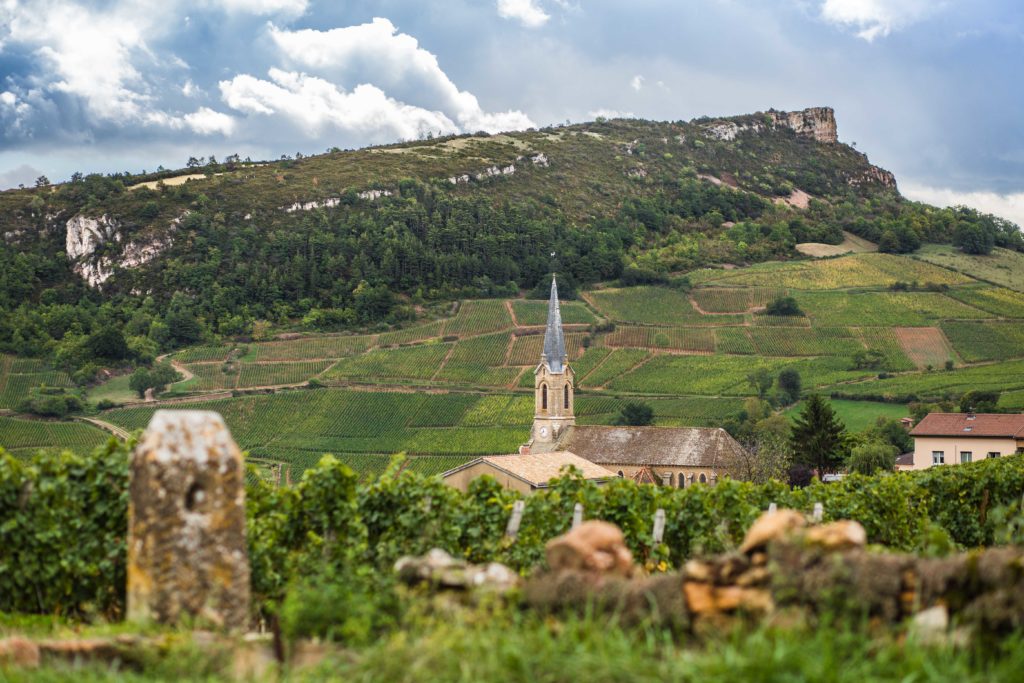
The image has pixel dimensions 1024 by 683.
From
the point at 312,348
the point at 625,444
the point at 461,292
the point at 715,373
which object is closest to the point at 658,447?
the point at 625,444

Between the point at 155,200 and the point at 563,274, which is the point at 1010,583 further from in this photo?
the point at 155,200

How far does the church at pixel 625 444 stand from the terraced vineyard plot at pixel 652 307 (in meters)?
28.7

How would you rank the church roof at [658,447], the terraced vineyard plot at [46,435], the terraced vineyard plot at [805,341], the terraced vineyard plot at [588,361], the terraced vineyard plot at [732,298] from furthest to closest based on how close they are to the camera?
the terraced vineyard plot at [732,298], the terraced vineyard plot at [805,341], the terraced vineyard plot at [588,361], the terraced vineyard plot at [46,435], the church roof at [658,447]

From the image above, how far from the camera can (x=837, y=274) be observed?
387 feet

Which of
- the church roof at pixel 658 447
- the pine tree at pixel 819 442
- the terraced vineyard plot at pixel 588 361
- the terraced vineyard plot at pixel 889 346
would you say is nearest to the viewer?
the pine tree at pixel 819 442

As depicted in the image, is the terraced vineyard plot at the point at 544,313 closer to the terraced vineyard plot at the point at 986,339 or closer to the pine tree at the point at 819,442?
the terraced vineyard plot at the point at 986,339

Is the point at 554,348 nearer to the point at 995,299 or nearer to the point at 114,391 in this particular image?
the point at 114,391

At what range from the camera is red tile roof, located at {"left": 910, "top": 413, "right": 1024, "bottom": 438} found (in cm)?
5800

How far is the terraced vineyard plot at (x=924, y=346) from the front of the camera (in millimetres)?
91000

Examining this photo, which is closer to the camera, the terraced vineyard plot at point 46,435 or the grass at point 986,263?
the terraced vineyard plot at point 46,435

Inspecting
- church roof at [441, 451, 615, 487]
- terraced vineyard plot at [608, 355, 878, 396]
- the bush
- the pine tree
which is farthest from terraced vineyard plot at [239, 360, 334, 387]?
the pine tree

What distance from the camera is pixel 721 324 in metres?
103

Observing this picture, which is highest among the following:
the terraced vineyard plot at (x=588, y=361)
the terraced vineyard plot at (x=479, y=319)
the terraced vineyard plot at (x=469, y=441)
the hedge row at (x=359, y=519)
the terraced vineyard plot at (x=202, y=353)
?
the terraced vineyard plot at (x=479, y=319)

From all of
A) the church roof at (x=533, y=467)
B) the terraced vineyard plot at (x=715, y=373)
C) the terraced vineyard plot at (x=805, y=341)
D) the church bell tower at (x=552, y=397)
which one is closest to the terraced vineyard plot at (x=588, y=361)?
the terraced vineyard plot at (x=715, y=373)
